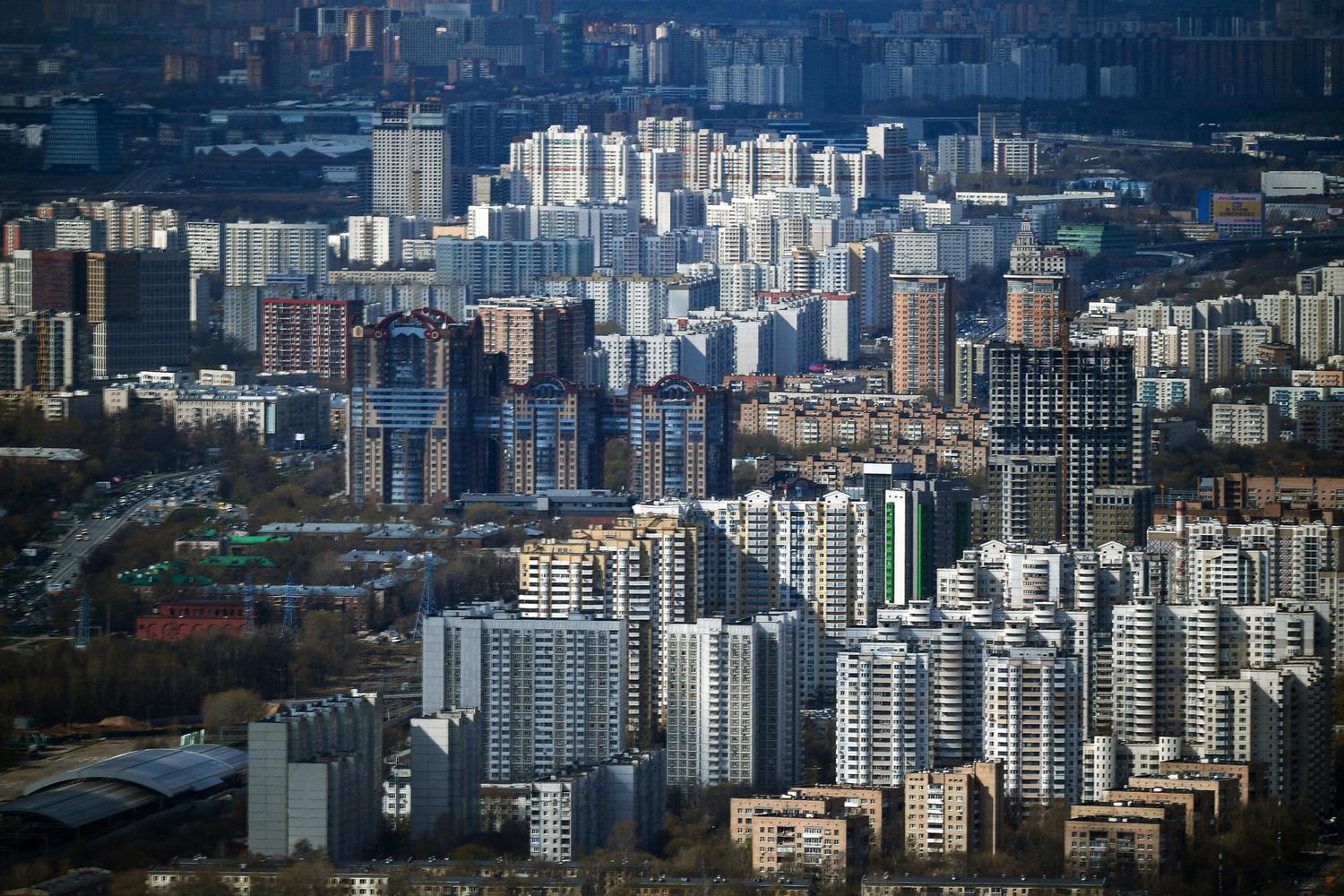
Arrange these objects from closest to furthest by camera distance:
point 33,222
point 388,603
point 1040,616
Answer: point 1040,616, point 388,603, point 33,222

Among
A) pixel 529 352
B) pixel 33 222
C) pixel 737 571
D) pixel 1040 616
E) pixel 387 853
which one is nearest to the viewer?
pixel 387 853

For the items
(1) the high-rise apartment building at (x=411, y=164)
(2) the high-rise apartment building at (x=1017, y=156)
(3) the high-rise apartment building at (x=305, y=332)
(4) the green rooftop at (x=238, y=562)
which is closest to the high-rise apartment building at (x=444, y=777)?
(4) the green rooftop at (x=238, y=562)

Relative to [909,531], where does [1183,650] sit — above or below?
below

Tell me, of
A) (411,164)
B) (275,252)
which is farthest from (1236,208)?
(275,252)

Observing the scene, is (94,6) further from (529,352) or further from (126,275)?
(529,352)

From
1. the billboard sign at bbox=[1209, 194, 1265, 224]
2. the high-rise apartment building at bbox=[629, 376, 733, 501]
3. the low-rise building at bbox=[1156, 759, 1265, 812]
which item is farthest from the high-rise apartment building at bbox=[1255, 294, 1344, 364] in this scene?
the low-rise building at bbox=[1156, 759, 1265, 812]

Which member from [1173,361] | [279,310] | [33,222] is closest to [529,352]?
[279,310]

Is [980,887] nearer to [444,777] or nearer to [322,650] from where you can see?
[444,777]
